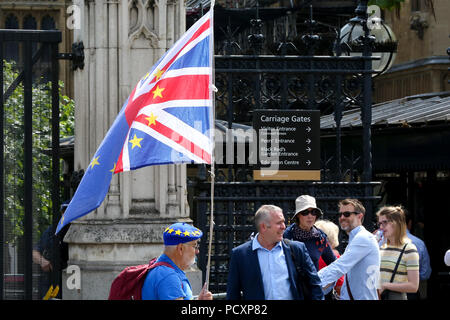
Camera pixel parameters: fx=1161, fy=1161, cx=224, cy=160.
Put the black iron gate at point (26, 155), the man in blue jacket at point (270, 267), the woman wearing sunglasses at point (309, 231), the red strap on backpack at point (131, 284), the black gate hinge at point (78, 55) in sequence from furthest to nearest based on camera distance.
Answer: the black gate hinge at point (78, 55) → the black iron gate at point (26, 155) → the woman wearing sunglasses at point (309, 231) → the man in blue jacket at point (270, 267) → the red strap on backpack at point (131, 284)

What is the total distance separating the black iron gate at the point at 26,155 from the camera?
11070mm

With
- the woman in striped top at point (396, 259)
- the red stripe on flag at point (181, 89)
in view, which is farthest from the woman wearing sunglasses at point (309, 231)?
the red stripe on flag at point (181, 89)

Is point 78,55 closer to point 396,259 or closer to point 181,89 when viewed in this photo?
point 181,89

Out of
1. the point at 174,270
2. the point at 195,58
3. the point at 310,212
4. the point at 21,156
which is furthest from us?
the point at 21,156

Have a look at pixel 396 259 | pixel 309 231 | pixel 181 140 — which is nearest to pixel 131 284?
pixel 181 140

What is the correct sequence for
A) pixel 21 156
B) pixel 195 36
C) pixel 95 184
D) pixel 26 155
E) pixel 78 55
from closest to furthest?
pixel 95 184 < pixel 195 36 < pixel 26 155 < pixel 21 156 < pixel 78 55

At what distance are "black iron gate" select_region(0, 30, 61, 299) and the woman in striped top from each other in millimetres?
3176

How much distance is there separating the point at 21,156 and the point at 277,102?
3014mm

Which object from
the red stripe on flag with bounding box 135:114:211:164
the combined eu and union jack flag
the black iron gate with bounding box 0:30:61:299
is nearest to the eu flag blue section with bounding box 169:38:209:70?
the combined eu and union jack flag

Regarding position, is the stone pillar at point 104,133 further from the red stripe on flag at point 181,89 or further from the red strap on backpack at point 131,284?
the red strap on backpack at point 131,284

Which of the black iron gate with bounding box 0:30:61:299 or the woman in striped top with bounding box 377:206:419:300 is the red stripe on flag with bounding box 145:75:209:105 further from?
the woman in striped top with bounding box 377:206:419:300

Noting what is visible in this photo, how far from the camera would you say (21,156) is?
11.2 metres

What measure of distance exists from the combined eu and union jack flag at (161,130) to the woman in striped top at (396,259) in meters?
2.32

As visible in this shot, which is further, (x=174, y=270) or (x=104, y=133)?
(x=104, y=133)
